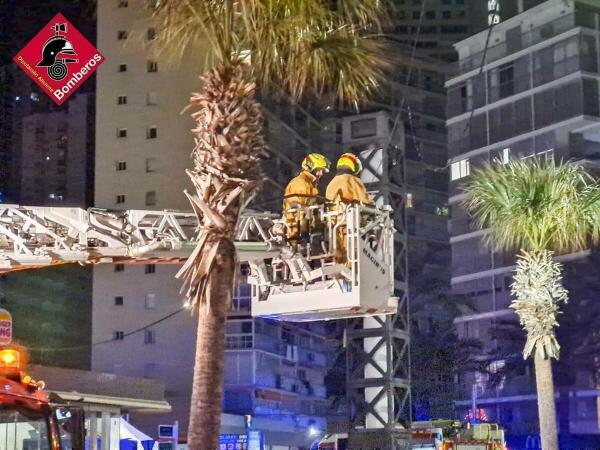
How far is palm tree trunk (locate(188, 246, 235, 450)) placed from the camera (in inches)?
531

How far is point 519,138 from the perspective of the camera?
255ft

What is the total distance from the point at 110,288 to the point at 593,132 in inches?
1457

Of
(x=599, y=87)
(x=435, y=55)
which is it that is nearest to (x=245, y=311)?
(x=599, y=87)

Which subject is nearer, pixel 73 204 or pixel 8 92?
pixel 73 204

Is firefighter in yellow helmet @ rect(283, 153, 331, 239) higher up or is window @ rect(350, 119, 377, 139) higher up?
window @ rect(350, 119, 377, 139)

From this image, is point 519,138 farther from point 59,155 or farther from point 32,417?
point 32,417

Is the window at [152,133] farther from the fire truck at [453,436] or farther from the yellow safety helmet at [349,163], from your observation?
the yellow safety helmet at [349,163]

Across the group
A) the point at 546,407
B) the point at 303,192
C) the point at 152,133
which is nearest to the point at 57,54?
the point at 152,133

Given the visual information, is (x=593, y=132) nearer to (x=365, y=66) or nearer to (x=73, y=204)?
(x=73, y=204)

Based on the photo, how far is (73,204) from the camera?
66.3 meters

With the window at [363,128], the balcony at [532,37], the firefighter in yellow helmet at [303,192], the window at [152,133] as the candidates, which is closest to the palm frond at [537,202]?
the window at [363,128]

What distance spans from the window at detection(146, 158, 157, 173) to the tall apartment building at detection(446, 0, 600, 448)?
25.5 meters

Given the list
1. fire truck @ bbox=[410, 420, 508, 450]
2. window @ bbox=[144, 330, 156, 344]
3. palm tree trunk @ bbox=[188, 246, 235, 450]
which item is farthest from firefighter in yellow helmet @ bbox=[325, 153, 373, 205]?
window @ bbox=[144, 330, 156, 344]

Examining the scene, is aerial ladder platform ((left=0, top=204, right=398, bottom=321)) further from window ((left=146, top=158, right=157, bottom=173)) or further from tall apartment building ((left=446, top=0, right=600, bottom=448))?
tall apartment building ((left=446, top=0, right=600, bottom=448))
